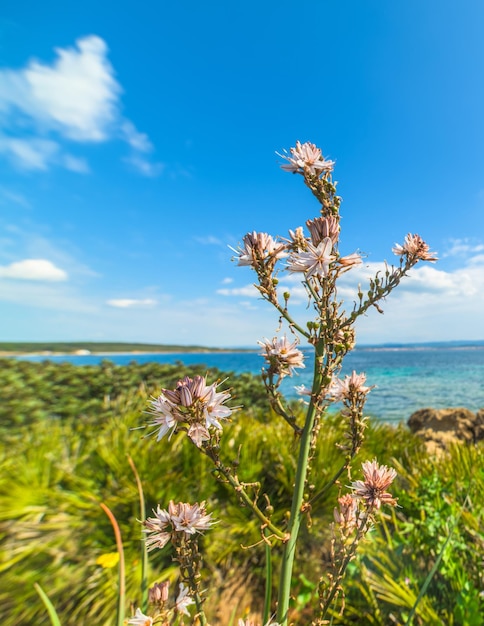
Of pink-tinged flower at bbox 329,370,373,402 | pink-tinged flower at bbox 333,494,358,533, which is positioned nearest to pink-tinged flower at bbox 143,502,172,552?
pink-tinged flower at bbox 333,494,358,533

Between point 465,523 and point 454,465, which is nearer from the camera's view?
point 465,523

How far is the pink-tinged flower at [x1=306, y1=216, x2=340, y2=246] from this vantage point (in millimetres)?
1186

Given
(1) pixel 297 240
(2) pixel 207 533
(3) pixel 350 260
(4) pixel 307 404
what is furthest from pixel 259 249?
(2) pixel 207 533

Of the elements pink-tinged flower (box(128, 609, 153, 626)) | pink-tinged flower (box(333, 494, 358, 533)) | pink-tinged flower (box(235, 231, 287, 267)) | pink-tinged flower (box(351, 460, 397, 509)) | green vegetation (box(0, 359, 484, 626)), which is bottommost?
green vegetation (box(0, 359, 484, 626))

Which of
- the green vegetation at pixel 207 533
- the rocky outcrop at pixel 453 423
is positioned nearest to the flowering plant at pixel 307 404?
the green vegetation at pixel 207 533

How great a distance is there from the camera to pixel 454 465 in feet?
13.6

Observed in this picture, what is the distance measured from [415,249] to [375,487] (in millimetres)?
907

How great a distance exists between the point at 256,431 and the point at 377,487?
12.0 feet

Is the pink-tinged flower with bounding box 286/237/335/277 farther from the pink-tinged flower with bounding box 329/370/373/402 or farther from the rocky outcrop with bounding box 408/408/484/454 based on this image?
the rocky outcrop with bounding box 408/408/484/454

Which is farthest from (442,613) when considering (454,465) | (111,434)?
(111,434)

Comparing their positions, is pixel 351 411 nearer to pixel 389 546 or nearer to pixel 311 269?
pixel 311 269

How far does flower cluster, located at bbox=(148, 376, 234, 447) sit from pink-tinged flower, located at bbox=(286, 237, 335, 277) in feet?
1.53

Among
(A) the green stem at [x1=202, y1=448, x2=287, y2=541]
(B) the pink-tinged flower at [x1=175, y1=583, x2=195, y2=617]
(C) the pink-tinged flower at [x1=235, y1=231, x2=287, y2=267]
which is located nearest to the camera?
(A) the green stem at [x1=202, y1=448, x2=287, y2=541]

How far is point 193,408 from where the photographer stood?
40.6 inches
